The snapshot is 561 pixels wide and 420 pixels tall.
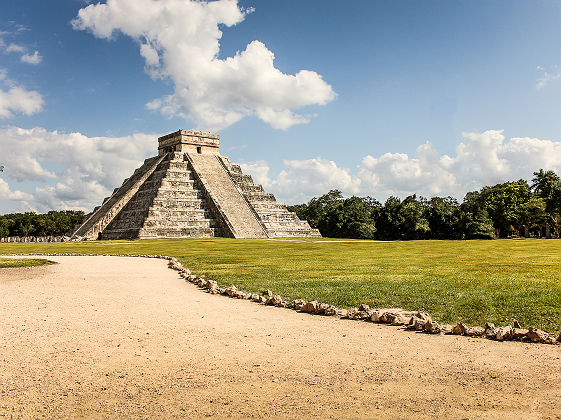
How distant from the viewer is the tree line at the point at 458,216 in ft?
184

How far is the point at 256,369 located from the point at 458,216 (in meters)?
56.1

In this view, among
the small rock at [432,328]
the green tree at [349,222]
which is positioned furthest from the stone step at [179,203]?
the small rock at [432,328]

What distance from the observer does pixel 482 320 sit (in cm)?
687

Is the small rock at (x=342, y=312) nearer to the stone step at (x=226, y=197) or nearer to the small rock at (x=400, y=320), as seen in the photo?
the small rock at (x=400, y=320)

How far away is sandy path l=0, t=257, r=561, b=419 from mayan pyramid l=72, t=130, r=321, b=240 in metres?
36.9

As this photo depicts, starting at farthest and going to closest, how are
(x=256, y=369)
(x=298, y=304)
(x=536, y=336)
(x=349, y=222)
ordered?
(x=349, y=222)
(x=298, y=304)
(x=536, y=336)
(x=256, y=369)

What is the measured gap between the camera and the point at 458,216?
185 feet

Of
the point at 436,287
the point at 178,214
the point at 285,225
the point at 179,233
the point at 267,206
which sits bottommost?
the point at 436,287

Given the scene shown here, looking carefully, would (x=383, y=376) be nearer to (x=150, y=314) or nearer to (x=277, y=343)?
(x=277, y=343)

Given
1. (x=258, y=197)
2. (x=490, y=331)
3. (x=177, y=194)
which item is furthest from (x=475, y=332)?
(x=258, y=197)

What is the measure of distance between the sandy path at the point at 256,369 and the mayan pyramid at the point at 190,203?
36.9m

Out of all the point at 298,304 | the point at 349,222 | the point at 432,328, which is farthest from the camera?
the point at 349,222

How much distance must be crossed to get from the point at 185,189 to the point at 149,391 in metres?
46.9

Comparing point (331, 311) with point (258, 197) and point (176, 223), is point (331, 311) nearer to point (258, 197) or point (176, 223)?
point (176, 223)
